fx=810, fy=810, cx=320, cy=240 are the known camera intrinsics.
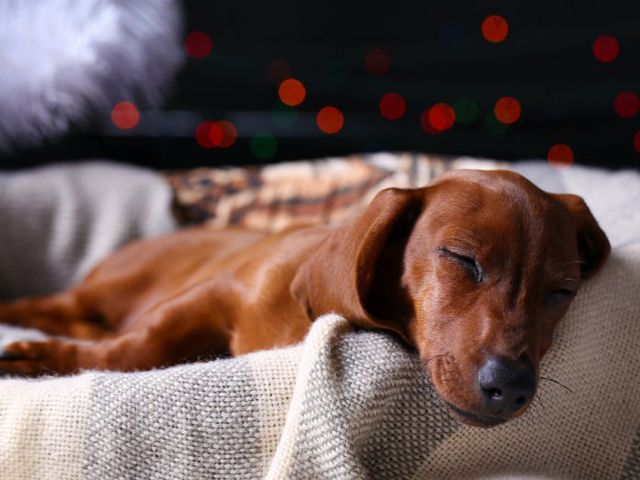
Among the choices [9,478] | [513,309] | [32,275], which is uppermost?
[513,309]

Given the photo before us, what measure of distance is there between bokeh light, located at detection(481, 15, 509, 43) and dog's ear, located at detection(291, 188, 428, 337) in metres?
2.03

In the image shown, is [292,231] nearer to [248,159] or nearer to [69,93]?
[69,93]

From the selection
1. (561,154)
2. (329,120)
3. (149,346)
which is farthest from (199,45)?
(149,346)

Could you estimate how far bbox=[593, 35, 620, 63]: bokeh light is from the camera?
10.8ft

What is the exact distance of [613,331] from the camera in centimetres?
161

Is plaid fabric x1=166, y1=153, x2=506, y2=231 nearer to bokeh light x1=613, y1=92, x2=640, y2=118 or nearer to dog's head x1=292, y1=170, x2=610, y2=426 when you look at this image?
bokeh light x1=613, y1=92, x2=640, y2=118

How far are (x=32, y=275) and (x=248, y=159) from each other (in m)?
1.18

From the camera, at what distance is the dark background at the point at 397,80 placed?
336cm

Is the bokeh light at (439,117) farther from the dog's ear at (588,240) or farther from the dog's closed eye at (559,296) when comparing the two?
the dog's closed eye at (559,296)

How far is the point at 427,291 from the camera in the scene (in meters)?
1.44

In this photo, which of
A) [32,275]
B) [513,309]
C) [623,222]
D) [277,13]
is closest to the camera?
[513,309]

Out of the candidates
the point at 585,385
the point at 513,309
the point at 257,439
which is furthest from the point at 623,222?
the point at 257,439

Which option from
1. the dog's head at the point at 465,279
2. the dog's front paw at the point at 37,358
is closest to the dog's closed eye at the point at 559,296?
the dog's head at the point at 465,279

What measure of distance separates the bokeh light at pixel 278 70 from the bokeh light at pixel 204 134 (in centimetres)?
34
